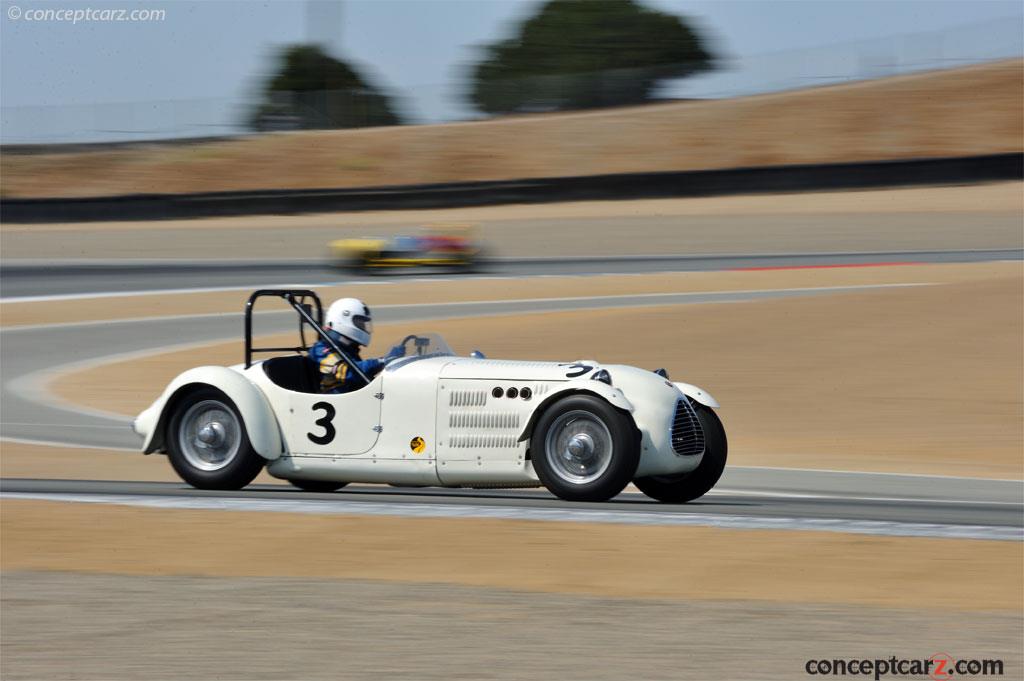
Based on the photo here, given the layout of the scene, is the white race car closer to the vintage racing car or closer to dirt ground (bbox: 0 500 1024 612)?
dirt ground (bbox: 0 500 1024 612)

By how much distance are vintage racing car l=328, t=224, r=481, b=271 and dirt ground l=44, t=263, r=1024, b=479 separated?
20.7ft

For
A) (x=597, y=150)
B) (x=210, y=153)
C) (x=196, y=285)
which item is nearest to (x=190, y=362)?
(x=196, y=285)

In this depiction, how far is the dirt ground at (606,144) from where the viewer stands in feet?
143

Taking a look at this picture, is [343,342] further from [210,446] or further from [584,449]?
Result: [584,449]

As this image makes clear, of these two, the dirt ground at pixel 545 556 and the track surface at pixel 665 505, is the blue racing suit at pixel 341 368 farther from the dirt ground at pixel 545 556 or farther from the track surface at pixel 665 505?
the dirt ground at pixel 545 556

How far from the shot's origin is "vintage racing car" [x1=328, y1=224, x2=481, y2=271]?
97.4 ft

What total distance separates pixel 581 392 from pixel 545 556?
1.35 m

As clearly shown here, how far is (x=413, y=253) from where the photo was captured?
29.7 m

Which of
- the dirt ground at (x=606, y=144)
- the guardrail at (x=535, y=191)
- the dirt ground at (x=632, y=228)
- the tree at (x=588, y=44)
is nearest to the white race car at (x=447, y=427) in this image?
the dirt ground at (x=632, y=228)

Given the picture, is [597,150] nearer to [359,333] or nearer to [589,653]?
[359,333]

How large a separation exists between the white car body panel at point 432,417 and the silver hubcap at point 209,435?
0.56 ft

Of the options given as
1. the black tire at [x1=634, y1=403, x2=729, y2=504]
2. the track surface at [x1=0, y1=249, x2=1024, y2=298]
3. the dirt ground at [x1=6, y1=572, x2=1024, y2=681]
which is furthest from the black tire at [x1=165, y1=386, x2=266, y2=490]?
the track surface at [x1=0, y1=249, x2=1024, y2=298]

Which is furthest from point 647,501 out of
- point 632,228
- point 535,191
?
point 535,191

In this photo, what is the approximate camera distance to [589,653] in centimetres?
600
